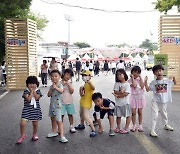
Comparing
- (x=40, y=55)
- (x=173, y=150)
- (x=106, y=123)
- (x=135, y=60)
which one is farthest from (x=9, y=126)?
(x=135, y=60)

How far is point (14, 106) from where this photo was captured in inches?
394

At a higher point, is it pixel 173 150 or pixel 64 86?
pixel 64 86

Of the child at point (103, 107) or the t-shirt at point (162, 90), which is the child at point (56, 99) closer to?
the child at point (103, 107)

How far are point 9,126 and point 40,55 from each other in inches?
921

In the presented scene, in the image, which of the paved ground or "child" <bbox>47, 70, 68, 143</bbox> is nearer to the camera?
the paved ground

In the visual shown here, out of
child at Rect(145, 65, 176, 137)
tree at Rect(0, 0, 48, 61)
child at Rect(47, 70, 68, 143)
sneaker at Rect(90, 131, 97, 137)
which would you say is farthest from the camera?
tree at Rect(0, 0, 48, 61)

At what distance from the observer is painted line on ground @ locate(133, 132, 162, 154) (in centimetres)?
487

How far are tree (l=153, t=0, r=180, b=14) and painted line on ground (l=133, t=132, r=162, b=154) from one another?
12.6 meters

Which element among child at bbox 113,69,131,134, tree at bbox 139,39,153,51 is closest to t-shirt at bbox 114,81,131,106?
child at bbox 113,69,131,134

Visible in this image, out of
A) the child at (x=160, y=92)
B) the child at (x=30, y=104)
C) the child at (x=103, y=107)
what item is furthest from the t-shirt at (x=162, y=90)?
the child at (x=30, y=104)

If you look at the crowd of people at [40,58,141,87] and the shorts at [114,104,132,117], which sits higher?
the crowd of people at [40,58,141,87]

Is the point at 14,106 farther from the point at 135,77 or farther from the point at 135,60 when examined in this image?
the point at 135,60

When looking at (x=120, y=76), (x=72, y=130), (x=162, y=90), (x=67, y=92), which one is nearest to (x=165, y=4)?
(x=162, y=90)

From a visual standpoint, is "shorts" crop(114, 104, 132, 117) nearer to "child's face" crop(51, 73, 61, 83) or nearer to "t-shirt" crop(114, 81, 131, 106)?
"t-shirt" crop(114, 81, 131, 106)
